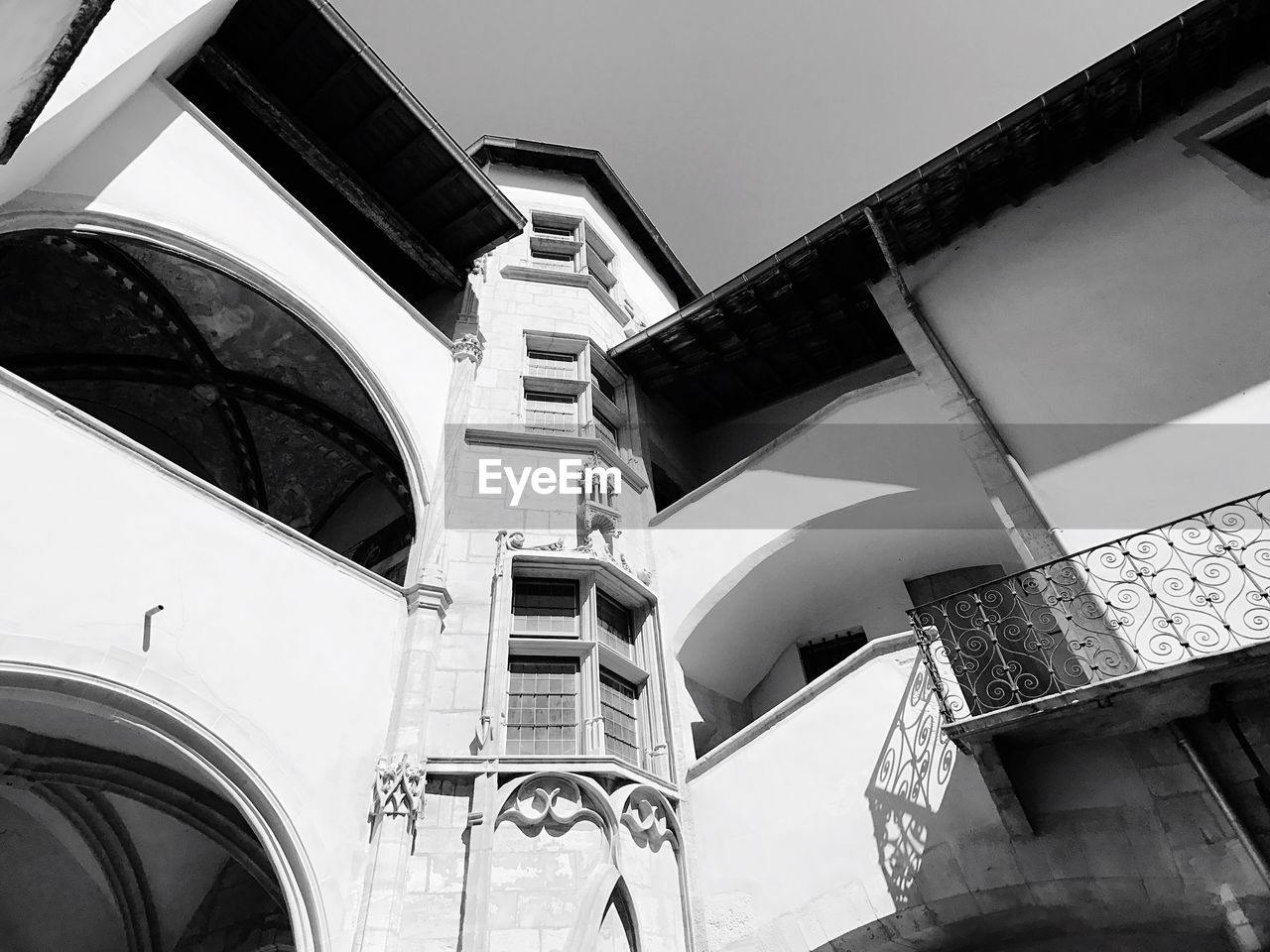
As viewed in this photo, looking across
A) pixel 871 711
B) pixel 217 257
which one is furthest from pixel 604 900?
pixel 217 257

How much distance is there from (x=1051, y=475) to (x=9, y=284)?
1173 cm

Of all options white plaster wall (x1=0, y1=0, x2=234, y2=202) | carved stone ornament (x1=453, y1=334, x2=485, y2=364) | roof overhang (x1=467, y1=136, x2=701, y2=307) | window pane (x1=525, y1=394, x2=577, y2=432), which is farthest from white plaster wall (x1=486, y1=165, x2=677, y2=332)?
white plaster wall (x1=0, y1=0, x2=234, y2=202)

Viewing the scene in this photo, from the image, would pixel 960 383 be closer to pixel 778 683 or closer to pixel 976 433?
pixel 976 433

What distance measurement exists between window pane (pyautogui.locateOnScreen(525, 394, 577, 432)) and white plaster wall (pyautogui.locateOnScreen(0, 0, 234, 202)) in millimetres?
5359

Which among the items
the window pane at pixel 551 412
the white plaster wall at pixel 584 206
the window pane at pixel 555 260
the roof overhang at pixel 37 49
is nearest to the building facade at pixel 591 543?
the roof overhang at pixel 37 49

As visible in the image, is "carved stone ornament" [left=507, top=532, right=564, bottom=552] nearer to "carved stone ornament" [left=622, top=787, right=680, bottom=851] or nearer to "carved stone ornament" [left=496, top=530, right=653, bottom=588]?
"carved stone ornament" [left=496, top=530, right=653, bottom=588]

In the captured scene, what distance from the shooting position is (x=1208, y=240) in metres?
7.49

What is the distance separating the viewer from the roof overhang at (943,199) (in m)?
8.14

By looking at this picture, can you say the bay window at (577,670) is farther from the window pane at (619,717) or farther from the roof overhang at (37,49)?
the roof overhang at (37,49)

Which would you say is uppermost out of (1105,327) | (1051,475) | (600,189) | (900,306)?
(600,189)

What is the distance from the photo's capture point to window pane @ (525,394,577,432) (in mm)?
10250

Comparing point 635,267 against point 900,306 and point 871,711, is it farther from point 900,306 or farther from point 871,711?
point 871,711

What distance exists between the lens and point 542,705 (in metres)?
7.55

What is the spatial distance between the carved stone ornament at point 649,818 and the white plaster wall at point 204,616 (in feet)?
7.71
